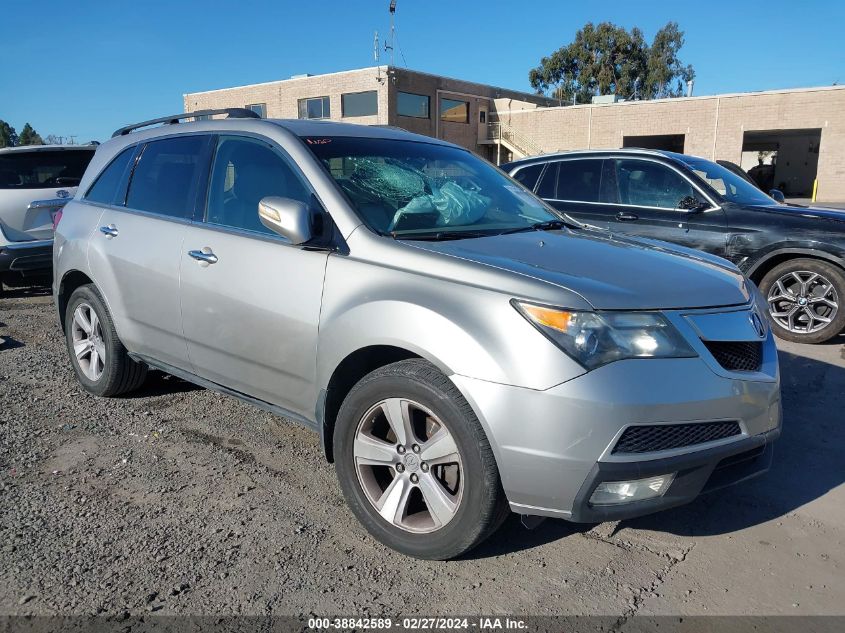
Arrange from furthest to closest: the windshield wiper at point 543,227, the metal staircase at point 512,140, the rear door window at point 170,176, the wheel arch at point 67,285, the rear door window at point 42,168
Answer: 1. the metal staircase at point 512,140
2. the rear door window at point 42,168
3. the wheel arch at point 67,285
4. the rear door window at point 170,176
5. the windshield wiper at point 543,227

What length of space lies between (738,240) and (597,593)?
4.92 metres

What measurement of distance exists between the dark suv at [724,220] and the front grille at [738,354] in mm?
3333

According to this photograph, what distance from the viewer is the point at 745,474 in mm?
2750

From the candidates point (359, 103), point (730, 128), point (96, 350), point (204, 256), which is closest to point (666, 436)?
point (204, 256)

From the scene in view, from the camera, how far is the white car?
25.7ft

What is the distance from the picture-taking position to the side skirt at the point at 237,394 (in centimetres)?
331

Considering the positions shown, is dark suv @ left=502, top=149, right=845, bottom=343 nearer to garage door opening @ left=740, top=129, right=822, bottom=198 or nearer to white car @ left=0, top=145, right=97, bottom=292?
white car @ left=0, top=145, right=97, bottom=292

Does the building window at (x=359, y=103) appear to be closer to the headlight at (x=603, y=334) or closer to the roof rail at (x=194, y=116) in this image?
the roof rail at (x=194, y=116)

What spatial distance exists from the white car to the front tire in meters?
6.63

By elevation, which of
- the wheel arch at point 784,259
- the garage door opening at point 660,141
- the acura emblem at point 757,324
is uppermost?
the garage door opening at point 660,141

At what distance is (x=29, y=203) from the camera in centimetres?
796

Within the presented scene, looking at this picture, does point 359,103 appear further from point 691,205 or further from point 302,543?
point 302,543

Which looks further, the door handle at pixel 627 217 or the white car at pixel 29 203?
the white car at pixel 29 203

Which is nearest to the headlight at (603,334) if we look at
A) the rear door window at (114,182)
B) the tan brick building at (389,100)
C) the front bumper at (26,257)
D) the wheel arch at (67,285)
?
the rear door window at (114,182)
